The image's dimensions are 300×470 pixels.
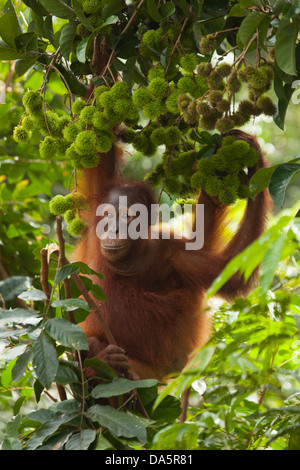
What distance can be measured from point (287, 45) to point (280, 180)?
40 centimetres

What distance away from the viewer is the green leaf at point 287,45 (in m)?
1.57

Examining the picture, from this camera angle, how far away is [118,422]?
4.98 ft

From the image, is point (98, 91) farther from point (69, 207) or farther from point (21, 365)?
point (21, 365)

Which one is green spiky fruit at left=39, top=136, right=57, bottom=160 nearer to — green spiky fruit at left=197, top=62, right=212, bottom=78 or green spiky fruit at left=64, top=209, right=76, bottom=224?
green spiky fruit at left=64, top=209, right=76, bottom=224

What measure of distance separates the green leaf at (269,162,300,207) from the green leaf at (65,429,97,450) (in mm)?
768

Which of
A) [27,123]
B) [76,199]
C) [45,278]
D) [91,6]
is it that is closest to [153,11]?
[91,6]

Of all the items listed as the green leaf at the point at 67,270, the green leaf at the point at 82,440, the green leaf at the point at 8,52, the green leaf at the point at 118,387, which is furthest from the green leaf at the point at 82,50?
the green leaf at the point at 82,440

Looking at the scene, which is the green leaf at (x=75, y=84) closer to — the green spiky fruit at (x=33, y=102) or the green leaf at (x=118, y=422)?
the green spiky fruit at (x=33, y=102)

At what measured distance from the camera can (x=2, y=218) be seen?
3256 mm

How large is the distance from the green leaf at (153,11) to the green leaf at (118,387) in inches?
45.4

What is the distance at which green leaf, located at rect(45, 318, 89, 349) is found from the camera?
151cm

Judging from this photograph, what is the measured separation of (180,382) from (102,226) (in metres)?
1.20

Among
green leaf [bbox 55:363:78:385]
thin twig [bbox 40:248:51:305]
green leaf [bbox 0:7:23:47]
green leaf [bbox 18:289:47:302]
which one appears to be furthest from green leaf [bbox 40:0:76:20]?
green leaf [bbox 55:363:78:385]

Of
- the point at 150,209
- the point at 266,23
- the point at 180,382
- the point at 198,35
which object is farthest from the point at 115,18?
the point at 180,382
